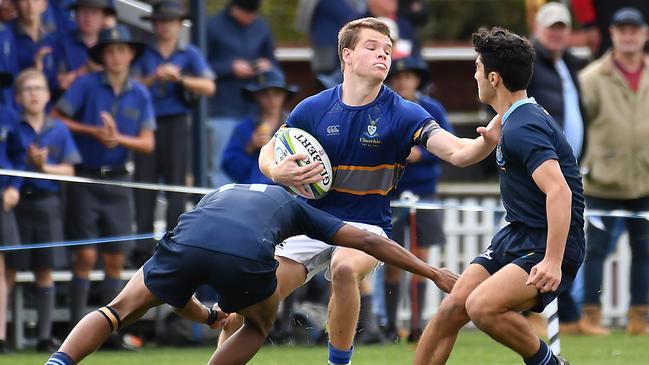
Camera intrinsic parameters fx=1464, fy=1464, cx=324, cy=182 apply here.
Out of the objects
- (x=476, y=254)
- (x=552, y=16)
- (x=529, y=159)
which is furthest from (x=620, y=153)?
(x=529, y=159)

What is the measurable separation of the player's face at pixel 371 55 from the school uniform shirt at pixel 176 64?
385 cm

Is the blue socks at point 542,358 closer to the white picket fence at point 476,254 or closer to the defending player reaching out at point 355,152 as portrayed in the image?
the defending player reaching out at point 355,152

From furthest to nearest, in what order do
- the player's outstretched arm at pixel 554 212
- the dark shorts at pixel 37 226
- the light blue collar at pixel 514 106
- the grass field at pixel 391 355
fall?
the dark shorts at pixel 37 226 → the grass field at pixel 391 355 → the light blue collar at pixel 514 106 → the player's outstretched arm at pixel 554 212

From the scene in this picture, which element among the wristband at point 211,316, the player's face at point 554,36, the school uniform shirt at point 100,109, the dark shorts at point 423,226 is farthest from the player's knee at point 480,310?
the player's face at point 554,36

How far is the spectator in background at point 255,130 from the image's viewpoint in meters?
11.8

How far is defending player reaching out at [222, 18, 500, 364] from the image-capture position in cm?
823

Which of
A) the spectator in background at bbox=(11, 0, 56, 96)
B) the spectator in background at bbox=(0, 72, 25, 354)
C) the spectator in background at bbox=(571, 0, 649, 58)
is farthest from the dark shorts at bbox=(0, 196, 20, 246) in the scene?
the spectator in background at bbox=(571, 0, 649, 58)

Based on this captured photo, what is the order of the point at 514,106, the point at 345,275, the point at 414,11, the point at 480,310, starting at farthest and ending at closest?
the point at 414,11
the point at 345,275
the point at 514,106
the point at 480,310

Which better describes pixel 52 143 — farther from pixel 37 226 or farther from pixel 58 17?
pixel 58 17

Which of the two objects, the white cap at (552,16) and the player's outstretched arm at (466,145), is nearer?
the player's outstretched arm at (466,145)

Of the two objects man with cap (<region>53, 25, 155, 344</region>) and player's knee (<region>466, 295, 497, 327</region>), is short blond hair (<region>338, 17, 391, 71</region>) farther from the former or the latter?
man with cap (<region>53, 25, 155, 344</region>)

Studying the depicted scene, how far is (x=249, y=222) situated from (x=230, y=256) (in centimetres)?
20

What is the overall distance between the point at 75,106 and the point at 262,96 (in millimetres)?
1540

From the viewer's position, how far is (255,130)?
39.1 ft
